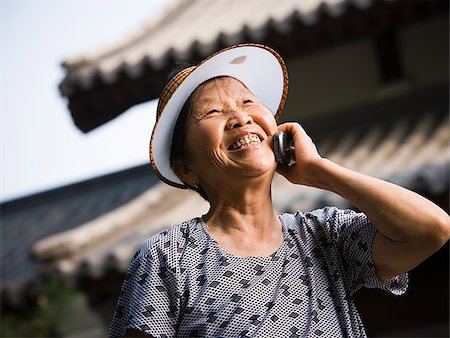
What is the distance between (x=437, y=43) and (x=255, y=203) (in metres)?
5.47

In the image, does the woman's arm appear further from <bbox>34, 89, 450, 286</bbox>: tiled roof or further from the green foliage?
the green foliage

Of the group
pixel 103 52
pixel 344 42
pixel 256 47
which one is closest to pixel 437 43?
pixel 344 42

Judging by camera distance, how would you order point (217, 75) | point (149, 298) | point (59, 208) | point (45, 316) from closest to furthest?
point (149, 298), point (217, 75), point (45, 316), point (59, 208)

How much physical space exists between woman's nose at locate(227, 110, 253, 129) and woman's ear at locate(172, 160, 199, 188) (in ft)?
0.53

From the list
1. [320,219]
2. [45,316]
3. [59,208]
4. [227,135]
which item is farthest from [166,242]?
[59,208]

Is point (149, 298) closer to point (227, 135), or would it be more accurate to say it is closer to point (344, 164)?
point (227, 135)

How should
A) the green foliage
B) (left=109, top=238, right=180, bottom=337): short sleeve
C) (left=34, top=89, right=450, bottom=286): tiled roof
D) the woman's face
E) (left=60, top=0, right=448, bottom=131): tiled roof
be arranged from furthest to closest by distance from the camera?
(left=60, top=0, right=448, bottom=131): tiled roof → the green foliage → (left=34, top=89, right=450, bottom=286): tiled roof → the woman's face → (left=109, top=238, right=180, bottom=337): short sleeve

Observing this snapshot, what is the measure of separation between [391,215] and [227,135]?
39cm

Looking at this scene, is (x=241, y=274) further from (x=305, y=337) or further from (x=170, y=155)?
(x=170, y=155)

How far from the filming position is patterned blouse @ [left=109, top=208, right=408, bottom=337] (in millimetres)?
1964

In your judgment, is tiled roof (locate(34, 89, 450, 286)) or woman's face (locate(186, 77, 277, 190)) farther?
tiled roof (locate(34, 89, 450, 286))

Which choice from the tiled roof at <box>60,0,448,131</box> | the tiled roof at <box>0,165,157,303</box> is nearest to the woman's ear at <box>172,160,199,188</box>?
the tiled roof at <box>60,0,448,131</box>

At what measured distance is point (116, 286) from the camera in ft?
19.7

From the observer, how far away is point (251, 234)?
2.12m
